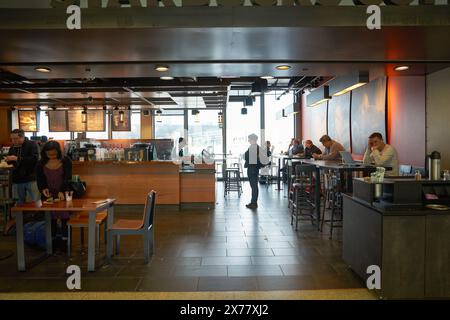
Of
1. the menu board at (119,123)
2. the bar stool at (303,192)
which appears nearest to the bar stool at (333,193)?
the bar stool at (303,192)

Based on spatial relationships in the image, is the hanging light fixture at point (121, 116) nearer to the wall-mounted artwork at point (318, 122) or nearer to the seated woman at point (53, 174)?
the seated woman at point (53, 174)

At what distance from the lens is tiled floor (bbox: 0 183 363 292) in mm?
3495

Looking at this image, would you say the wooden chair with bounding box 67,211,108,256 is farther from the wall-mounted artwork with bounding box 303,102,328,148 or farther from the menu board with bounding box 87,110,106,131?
the wall-mounted artwork with bounding box 303,102,328,148

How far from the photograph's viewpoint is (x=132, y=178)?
7.40 metres

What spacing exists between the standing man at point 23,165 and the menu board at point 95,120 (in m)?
3.92

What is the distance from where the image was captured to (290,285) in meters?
3.45

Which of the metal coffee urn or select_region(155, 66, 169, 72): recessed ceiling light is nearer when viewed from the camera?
the metal coffee urn

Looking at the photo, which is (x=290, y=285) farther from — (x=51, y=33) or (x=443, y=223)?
(x=51, y=33)

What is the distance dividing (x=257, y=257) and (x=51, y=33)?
11.5 ft

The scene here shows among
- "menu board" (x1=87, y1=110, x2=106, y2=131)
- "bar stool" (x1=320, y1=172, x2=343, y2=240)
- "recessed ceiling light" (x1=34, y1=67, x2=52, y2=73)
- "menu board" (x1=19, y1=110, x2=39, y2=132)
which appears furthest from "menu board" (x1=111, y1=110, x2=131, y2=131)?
"bar stool" (x1=320, y1=172, x2=343, y2=240)

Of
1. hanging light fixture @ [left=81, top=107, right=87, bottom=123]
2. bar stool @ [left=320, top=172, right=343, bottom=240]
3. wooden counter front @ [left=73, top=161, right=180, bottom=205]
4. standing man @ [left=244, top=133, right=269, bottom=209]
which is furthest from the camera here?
hanging light fixture @ [left=81, top=107, right=87, bottom=123]

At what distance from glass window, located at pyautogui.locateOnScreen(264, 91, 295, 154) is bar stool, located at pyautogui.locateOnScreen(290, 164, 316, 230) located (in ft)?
24.2

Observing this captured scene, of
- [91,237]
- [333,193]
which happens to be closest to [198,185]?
[333,193]

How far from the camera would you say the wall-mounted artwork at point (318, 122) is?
34.0ft
